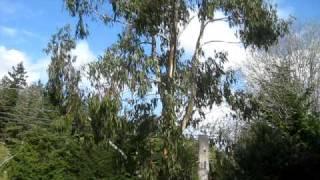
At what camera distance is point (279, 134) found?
1834 centimetres

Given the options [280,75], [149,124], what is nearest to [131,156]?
[149,124]

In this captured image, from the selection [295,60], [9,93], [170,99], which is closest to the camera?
[170,99]

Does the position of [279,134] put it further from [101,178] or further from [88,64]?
[101,178]

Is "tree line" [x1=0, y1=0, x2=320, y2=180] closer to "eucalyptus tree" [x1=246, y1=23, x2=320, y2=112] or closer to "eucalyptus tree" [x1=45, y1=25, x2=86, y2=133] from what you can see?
"eucalyptus tree" [x1=45, y1=25, x2=86, y2=133]

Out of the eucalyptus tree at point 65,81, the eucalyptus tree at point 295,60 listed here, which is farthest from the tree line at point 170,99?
the eucalyptus tree at point 295,60

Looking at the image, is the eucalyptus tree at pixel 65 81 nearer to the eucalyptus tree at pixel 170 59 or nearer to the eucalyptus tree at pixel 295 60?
the eucalyptus tree at pixel 170 59

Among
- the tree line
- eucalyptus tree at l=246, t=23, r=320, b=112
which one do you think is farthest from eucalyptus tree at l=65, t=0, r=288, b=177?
eucalyptus tree at l=246, t=23, r=320, b=112

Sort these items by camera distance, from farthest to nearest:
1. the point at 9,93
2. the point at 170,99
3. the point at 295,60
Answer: the point at 9,93 < the point at 295,60 < the point at 170,99

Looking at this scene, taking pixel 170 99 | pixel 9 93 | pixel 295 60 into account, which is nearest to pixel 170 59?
pixel 170 99

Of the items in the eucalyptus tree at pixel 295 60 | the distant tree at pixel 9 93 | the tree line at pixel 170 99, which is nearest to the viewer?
the tree line at pixel 170 99

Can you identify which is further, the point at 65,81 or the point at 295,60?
the point at 295,60

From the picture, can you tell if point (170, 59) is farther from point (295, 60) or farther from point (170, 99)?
point (295, 60)

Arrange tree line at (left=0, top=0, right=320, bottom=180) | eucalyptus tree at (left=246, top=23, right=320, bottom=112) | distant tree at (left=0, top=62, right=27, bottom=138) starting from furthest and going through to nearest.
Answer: distant tree at (left=0, top=62, right=27, bottom=138), eucalyptus tree at (left=246, top=23, right=320, bottom=112), tree line at (left=0, top=0, right=320, bottom=180)

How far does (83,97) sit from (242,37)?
18.4 ft
